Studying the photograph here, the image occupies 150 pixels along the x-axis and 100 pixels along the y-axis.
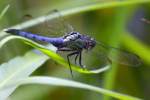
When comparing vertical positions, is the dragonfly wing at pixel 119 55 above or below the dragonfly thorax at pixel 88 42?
below

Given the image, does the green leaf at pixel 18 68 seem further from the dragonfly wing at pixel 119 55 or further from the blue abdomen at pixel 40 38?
the dragonfly wing at pixel 119 55

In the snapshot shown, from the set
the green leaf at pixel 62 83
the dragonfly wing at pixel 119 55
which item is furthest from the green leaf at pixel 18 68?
the dragonfly wing at pixel 119 55

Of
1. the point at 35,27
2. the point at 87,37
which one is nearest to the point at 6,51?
the point at 35,27

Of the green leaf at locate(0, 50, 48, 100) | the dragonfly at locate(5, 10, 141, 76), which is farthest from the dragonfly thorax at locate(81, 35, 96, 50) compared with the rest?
the green leaf at locate(0, 50, 48, 100)

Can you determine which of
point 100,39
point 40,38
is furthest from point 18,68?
point 100,39

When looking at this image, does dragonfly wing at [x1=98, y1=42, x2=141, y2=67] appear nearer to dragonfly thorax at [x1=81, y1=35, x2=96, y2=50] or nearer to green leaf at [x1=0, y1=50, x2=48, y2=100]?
dragonfly thorax at [x1=81, y1=35, x2=96, y2=50]

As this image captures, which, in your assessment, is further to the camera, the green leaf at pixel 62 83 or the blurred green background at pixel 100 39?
the blurred green background at pixel 100 39
